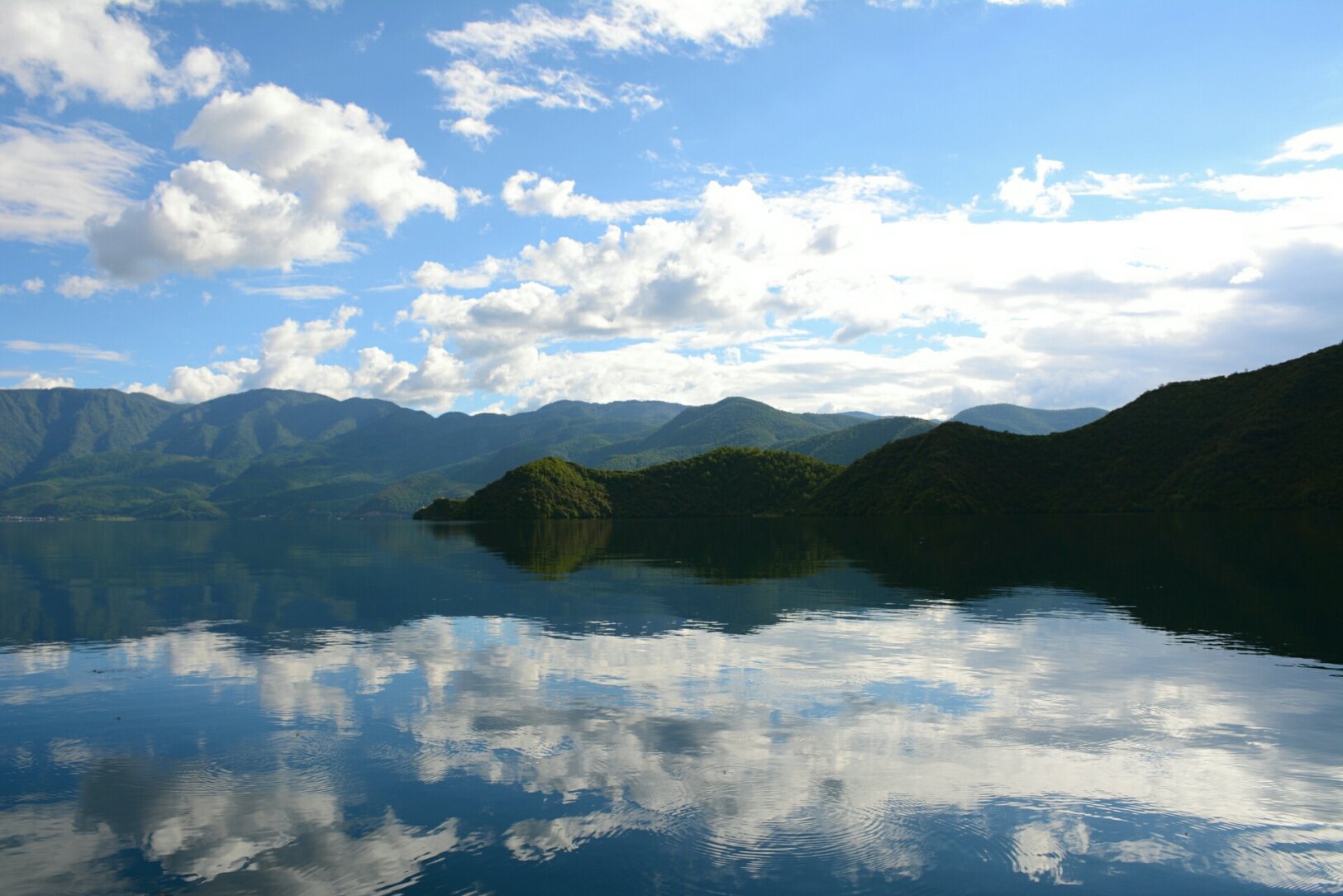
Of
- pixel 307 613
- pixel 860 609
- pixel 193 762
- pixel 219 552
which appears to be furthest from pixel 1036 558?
pixel 219 552

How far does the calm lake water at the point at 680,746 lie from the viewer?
1448 cm

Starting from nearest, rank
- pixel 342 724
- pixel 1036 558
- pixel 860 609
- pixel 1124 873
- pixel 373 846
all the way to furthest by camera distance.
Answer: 1. pixel 1124 873
2. pixel 373 846
3. pixel 342 724
4. pixel 860 609
5. pixel 1036 558

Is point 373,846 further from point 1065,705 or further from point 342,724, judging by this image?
point 1065,705

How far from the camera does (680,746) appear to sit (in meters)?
21.0

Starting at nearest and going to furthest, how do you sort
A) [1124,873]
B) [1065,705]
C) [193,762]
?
[1124,873] < [193,762] < [1065,705]

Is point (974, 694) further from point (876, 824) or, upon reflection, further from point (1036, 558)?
point (1036, 558)

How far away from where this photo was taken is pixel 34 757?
68.5 feet

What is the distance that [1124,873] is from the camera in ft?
45.9

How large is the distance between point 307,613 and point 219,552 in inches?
3119

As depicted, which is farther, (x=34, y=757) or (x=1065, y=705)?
(x=1065, y=705)

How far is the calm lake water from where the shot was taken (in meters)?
14.5

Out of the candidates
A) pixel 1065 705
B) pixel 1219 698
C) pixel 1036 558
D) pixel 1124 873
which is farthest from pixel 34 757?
pixel 1036 558

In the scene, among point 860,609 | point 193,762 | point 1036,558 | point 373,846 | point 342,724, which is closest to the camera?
point 373,846

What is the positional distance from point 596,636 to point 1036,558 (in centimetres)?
6040
